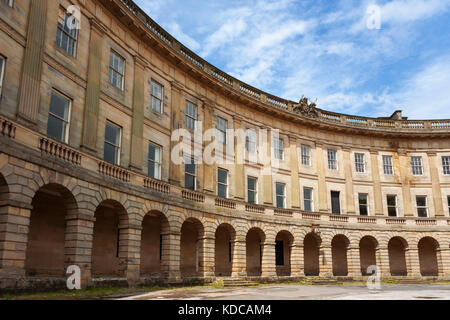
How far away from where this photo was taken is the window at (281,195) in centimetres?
3284

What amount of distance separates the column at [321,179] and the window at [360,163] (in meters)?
3.79

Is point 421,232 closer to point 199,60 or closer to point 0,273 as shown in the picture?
point 199,60

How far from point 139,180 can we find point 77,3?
9.07 metres

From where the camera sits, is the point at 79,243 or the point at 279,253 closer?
the point at 79,243

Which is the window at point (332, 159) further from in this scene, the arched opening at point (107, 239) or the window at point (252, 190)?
the arched opening at point (107, 239)

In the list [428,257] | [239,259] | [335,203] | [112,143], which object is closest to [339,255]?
[335,203]

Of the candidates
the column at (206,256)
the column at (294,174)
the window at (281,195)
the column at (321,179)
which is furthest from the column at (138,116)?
the column at (321,179)

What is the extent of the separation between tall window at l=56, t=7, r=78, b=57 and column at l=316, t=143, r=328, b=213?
922 inches

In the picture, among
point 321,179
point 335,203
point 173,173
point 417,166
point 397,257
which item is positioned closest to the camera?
point 173,173

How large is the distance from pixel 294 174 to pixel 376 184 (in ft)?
28.1

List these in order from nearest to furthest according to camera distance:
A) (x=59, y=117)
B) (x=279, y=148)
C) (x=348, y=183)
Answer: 1. (x=59, y=117)
2. (x=279, y=148)
3. (x=348, y=183)

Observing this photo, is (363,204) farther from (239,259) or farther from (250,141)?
(239,259)

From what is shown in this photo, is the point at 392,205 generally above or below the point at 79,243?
above

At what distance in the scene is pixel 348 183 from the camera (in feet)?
120
